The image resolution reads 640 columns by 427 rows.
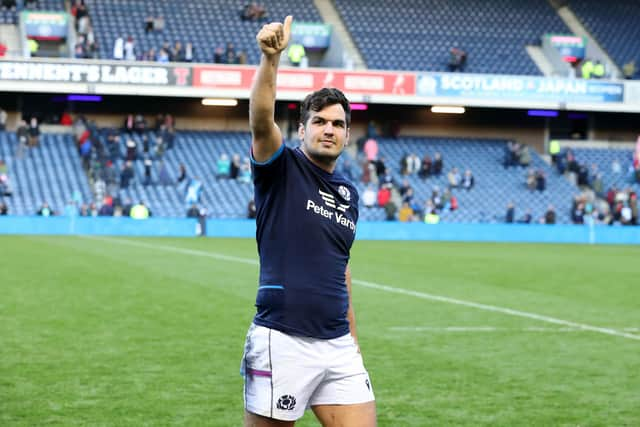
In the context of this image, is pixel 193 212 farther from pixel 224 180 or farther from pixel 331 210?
pixel 331 210

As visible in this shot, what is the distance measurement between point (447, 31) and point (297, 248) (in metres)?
46.8

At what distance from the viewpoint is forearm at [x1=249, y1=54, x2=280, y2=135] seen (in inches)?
160

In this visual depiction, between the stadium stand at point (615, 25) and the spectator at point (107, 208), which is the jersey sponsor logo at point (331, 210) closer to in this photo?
the spectator at point (107, 208)

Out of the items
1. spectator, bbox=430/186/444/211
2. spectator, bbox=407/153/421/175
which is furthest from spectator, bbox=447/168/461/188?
spectator, bbox=430/186/444/211

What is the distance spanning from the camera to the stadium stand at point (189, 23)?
45.6 metres

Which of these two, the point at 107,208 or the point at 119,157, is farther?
the point at 119,157

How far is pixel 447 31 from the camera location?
5006 cm

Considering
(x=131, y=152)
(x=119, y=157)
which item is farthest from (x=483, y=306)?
(x=119, y=157)

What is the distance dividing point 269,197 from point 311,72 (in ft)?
129

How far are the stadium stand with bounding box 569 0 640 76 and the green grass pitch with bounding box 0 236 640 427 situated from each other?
99.1ft

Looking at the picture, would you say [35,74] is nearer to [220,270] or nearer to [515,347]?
[220,270]

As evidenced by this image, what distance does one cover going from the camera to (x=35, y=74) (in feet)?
136

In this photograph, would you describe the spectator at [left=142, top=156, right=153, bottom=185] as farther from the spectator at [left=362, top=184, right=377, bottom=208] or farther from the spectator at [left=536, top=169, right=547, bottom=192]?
the spectator at [left=536, top=169, right=547, bottom=192]

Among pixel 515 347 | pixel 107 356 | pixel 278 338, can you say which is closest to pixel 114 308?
pixel 107 356
